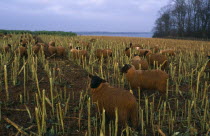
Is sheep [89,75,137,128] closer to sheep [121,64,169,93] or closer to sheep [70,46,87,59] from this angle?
sheep [121,64,169,93]

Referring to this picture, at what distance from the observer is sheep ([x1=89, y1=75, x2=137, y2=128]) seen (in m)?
2.98

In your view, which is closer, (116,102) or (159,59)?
(116,102)

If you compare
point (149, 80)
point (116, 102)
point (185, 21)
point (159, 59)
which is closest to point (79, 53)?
point (159, 59)

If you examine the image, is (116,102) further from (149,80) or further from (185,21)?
(185,21)

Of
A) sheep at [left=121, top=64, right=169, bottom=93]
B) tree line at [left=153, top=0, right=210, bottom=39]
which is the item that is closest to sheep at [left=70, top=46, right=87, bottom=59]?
sheep at [left=121, top=64, right=169, bottom=93]

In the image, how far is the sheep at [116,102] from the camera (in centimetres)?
298

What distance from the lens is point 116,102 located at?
299cm

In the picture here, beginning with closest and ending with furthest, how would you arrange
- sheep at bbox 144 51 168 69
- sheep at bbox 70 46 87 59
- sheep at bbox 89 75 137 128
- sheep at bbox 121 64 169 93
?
sheep at bbox 89 75 137 128 < sheep at bbox 121 64 169 93 < sheep at bbox 144 51 168 69 < sheep at bbox 70 46 87 59

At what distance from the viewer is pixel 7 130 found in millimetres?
3082

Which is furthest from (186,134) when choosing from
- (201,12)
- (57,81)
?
(201,12)

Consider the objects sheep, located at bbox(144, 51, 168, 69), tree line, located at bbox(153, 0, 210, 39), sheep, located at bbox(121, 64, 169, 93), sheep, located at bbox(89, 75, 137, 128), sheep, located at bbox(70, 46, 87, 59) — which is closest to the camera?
sheep, located at bbox(89, 75, 137, 128)

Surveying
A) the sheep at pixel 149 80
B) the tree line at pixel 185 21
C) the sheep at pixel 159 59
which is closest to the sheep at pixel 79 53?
the sheep at pixel 159 59

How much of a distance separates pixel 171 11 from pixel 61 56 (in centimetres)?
4966

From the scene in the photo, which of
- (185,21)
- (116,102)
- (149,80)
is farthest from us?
(185,21)
